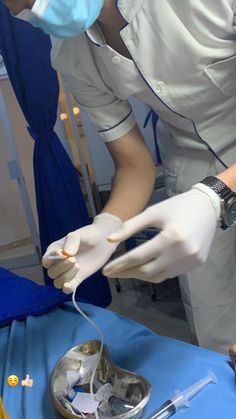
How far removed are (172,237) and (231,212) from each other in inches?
6.9

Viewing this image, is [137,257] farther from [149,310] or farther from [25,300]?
[149,310]

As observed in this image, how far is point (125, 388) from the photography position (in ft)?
3.57

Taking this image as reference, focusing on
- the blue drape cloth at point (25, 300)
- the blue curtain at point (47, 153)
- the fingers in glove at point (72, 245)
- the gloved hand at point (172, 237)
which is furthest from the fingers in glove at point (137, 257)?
the blue curtain at point (47, 153)

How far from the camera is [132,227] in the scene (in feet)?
2.79

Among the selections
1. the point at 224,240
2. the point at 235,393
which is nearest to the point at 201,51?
the point at 224,240

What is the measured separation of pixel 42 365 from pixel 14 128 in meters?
2.32

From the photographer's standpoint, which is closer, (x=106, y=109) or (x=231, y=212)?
(x=231, y=212)

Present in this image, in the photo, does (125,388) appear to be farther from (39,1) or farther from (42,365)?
(39,1)

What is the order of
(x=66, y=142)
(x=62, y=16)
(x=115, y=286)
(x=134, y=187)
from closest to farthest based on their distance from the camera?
(x=62, y=16) < (x=134, y=187) < (x=115, y=286) < (x=66, y=142)

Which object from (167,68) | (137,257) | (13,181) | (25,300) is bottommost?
(13,181)

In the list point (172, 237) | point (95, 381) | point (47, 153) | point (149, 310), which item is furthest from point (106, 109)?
point (149, 310)

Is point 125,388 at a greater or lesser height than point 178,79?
lesser

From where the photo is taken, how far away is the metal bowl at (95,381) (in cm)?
102

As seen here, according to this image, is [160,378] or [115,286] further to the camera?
[115,286]
